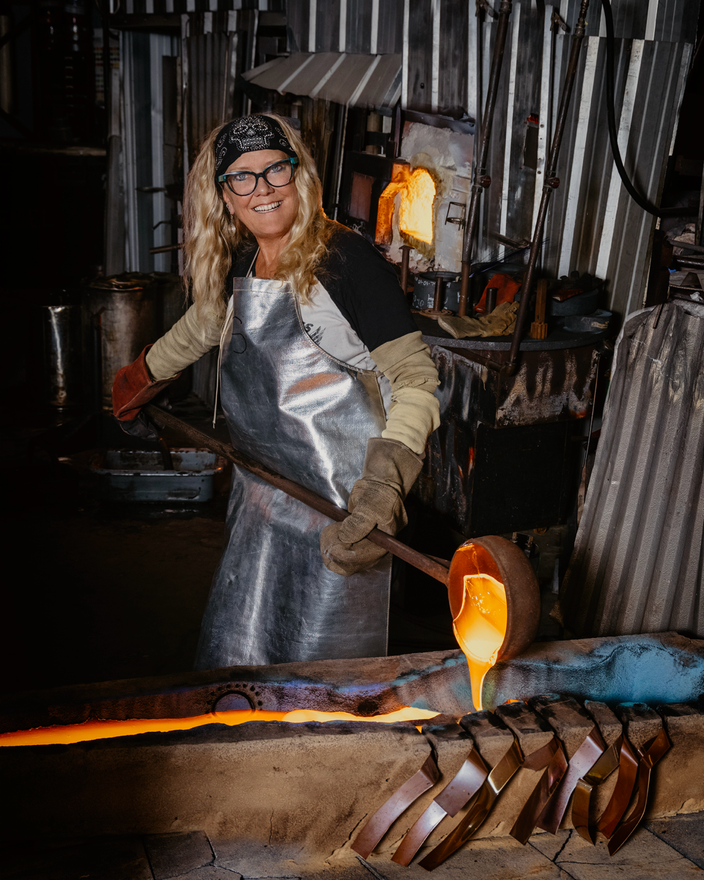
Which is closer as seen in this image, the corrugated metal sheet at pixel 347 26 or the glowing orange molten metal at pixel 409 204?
the glowing orange molten metal at pixel 409 204

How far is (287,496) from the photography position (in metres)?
2.72

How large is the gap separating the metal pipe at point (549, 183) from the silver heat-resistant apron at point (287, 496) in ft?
4.69

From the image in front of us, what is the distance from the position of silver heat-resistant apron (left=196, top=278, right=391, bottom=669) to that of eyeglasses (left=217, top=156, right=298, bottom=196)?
0.28 meters

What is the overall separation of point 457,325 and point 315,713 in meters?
2.27

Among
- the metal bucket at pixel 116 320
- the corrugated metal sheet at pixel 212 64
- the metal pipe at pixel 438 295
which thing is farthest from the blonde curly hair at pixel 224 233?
the metal bucket at pixel 116 320

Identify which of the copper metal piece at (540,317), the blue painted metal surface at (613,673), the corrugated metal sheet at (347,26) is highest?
the corrugated metal sheet at (347,26)

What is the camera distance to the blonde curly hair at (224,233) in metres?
2.48

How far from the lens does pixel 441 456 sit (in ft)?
13.7

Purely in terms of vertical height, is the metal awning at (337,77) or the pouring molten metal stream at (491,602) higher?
the metal awning at (337,77)

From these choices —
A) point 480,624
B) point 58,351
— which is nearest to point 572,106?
point 480,624

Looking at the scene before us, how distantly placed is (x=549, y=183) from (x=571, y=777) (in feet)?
8.61

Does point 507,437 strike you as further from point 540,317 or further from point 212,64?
point 212,64

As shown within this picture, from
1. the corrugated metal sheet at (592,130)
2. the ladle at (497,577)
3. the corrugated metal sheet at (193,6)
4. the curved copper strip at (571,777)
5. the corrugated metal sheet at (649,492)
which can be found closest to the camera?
the ladle at (497,577)

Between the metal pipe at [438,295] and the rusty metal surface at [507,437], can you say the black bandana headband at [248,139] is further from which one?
the metal pipe at [438,295]
